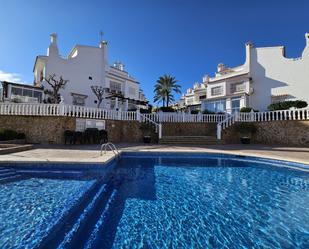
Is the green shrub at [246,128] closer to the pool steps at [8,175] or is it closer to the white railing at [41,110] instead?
the white railing at [41,110]

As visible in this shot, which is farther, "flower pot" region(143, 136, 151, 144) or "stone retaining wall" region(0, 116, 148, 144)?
"flower pot" region(143, 136, 151, 144)

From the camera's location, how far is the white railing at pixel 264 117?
46.1 feet

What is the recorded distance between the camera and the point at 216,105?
26.1m

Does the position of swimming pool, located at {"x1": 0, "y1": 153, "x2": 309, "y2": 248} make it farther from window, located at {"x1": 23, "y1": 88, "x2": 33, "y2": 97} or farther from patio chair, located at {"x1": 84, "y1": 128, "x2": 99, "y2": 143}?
window, located at {"x1": 23, "y1": 88, "x2": 33, "y2": 97}

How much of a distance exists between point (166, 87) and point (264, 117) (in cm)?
1958

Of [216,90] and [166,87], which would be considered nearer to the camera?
[216,90]

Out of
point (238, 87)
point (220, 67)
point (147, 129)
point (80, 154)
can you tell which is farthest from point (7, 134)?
point (220, 67)

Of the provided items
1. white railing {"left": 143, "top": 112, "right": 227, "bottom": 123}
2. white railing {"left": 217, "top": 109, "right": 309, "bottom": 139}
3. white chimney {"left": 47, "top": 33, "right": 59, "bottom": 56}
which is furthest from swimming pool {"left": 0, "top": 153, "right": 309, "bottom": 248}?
white chimney {"left": 47, "top": 33, "right": 59, "bottom": 56}

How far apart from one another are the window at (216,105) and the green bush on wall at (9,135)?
22.5 metres

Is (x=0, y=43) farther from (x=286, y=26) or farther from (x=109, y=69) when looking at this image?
(x=286, y=26)

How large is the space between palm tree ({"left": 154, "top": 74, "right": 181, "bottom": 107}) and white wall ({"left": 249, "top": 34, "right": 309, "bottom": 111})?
1342cm

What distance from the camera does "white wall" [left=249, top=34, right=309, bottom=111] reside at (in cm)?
2055

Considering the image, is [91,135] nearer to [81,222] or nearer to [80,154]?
[80,154]

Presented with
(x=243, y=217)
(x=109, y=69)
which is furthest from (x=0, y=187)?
(x=109, y=69)
